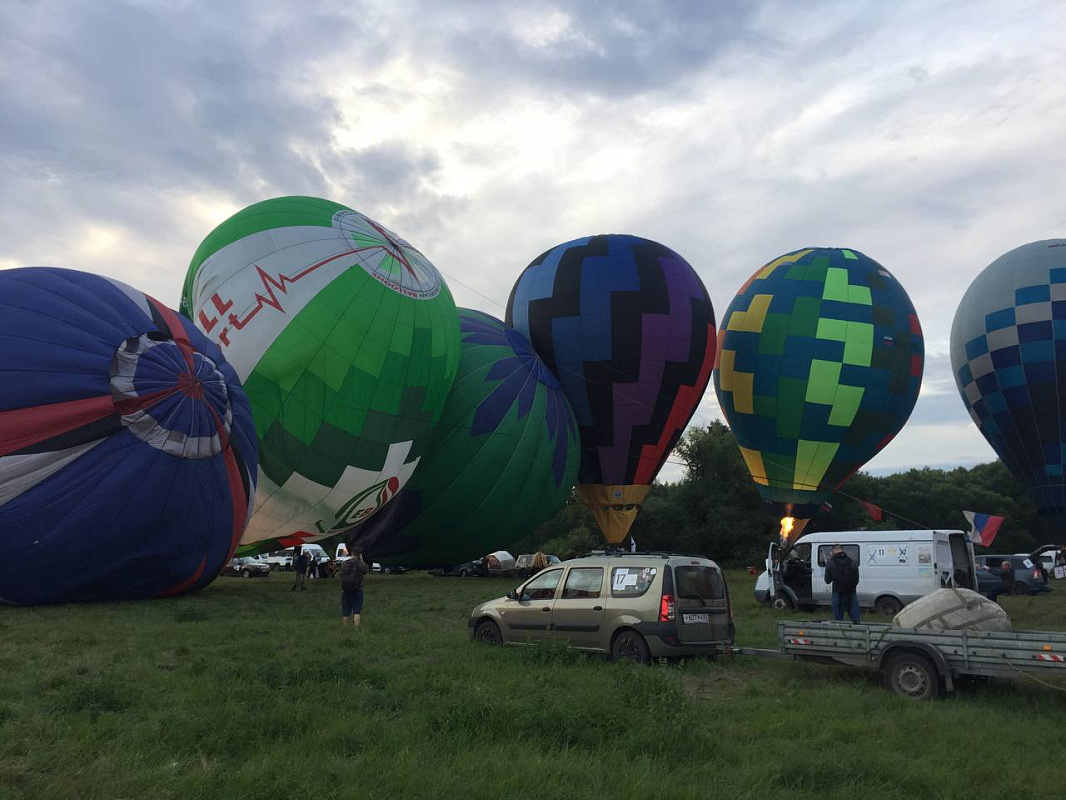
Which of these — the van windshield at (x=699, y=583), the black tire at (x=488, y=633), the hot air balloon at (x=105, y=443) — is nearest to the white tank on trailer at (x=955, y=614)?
the van windshield at (x=699, y=583)

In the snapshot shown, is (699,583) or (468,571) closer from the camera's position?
(699,583)

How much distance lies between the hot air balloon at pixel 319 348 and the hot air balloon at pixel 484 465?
7.85 feet

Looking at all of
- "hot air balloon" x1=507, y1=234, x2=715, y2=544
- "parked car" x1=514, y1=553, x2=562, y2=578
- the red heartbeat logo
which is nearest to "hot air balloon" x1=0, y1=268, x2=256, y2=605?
the red heartbeat logo

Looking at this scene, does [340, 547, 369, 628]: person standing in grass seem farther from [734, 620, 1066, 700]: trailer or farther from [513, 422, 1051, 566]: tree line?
[513, 422, 1051, 566]: tree line

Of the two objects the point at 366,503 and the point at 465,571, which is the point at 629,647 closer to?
the point at 366,503

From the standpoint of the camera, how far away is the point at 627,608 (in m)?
10.4

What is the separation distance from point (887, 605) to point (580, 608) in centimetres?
989

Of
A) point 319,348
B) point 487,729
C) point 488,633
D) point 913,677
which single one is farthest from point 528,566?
point 487,729

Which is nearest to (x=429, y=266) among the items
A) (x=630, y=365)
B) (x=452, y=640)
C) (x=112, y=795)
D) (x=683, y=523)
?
(x=630, y=365)

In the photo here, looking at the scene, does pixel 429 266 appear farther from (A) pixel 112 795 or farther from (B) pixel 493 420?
(A) pixel 112 795

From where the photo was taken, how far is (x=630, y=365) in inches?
1133

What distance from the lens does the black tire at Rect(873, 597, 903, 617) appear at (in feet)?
57.6

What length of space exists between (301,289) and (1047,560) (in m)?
32.1

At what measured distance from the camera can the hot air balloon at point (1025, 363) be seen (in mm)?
31219
